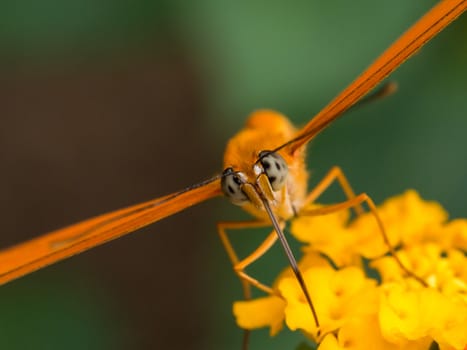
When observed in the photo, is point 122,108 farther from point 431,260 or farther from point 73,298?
point 431,260

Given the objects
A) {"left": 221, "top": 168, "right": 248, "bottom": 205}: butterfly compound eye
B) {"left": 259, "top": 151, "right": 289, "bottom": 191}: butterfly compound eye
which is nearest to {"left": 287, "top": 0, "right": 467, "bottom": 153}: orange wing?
{"left": 259, "top": 151, "right": 289, "bottom": 191}: butterfly compound eye

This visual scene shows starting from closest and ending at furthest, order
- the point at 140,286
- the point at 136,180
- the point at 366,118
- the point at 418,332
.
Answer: the point at 418,332
the point at 366,118
the point at 140,286
the point at 136,180

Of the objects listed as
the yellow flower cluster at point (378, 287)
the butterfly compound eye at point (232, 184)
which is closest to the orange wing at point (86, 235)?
the butterfly compound eye at point (232, 184)

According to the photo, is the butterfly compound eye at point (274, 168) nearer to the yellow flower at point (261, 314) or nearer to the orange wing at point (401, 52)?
the orange wing at point (401, 52)

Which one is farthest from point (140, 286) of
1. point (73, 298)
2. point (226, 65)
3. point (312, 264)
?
point (312, 264)

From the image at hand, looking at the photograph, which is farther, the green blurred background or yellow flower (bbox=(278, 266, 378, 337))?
the green blurred background

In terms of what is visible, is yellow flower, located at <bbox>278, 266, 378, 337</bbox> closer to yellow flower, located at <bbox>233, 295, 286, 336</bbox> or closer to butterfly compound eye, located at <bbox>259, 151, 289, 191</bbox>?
yellow flower, located at <bbox>233, 295, 286, 336</bbox>

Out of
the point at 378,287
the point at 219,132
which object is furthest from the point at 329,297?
the point at 219,132
